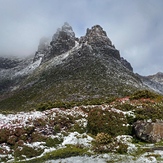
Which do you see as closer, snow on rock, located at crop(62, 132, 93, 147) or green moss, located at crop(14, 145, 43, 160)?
green moss, located at crop(14, 145, 43, 160)

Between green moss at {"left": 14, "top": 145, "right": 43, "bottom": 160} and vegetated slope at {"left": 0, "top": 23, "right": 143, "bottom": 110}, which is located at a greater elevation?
vegetated slope at {"left": 0, "top": 23, "right": 143, "bottom": 110}

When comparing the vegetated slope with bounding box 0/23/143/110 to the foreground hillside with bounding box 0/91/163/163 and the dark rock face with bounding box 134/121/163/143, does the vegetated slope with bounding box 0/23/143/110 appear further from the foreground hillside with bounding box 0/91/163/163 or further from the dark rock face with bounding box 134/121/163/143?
the dark rock face with bounding box 134/121/163/143

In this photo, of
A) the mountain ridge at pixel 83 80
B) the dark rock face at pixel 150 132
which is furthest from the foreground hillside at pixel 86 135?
the mountain ridge at pixel 83 80

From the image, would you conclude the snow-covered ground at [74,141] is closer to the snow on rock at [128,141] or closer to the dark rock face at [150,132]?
the snow on rock at [128,141]

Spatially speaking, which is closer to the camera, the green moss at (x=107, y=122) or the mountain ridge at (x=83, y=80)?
the green moss at (x=107, y=122)

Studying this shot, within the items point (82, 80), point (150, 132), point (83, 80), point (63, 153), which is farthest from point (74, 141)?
point (82, 80)

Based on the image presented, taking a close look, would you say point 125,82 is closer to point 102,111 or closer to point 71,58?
point 71,58

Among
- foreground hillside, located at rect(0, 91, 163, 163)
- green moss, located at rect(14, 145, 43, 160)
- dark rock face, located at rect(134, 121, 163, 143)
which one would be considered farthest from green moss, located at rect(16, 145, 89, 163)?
dark rock face, located at rect(134, 121, 163, 143)

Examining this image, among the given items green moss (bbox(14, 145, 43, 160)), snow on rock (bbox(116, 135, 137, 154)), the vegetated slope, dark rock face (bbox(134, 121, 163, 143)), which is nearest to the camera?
green moss (bbox(14, 145, 43, 160))

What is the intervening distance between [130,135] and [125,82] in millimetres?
109055

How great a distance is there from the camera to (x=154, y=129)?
35312 mm

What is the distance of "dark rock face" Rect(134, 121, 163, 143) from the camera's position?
34.7 metres

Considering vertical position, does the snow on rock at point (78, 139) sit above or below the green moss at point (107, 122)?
below

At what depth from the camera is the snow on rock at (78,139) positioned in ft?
109
